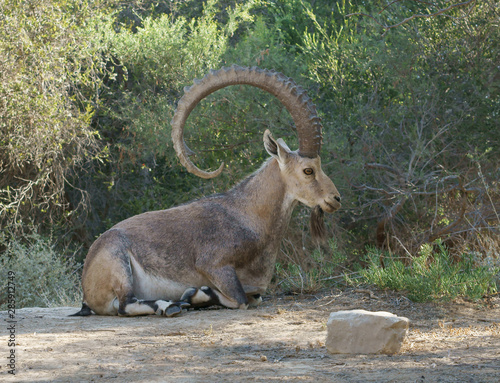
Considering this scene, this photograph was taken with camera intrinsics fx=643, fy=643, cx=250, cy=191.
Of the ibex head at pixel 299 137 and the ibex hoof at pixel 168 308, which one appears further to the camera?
the ibex head at pixel 299 137

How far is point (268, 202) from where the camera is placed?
6.68 metres

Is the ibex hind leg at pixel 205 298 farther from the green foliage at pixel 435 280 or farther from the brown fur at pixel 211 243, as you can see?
the green foliage at pixel 435 280

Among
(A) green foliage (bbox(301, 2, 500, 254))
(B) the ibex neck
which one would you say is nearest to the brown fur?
(B) the ibex neck

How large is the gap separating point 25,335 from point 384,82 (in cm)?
740

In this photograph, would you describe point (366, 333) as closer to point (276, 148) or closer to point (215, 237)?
point (215, 237)

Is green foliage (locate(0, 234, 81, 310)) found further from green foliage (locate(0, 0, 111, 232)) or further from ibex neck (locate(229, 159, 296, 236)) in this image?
ibex neck (locate(229, 159, 296, 236))

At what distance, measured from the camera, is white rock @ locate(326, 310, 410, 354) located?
13.1ft

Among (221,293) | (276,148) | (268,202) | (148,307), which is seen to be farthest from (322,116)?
(148,307)

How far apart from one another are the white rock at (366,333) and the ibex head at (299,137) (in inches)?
99.8

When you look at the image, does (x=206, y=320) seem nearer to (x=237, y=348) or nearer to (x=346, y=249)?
(x=237, y=348)

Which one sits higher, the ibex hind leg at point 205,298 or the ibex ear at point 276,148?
the ibex ear at point 276,148

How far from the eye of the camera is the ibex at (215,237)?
6.13 metres

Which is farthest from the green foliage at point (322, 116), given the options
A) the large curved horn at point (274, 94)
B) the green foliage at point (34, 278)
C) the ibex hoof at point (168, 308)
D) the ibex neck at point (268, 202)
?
the ibex hoof at point (168, 308)

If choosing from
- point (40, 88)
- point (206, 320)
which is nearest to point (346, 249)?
point (206, 320)
